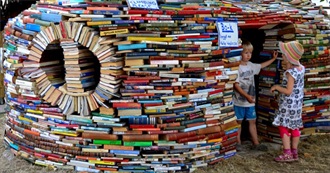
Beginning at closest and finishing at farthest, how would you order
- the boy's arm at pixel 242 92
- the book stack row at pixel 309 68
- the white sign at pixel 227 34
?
the white sign at pixel 227 34, the boy's arm at pixel 242 92, the book stack row at pixel 309 68

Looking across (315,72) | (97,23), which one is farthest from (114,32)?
(315,72)

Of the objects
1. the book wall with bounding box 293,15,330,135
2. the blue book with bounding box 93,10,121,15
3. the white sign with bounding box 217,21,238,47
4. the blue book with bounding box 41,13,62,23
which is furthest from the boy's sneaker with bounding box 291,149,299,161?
the blue book with bounding box 41,13,62,23

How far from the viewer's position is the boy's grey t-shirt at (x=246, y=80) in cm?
559

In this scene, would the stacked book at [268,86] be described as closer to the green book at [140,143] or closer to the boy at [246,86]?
the boy at [246,86]

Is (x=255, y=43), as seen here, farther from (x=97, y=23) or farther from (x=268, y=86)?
(x=97, y=23)

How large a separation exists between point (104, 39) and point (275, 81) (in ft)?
9.84

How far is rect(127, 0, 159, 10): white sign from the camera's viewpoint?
178 inches

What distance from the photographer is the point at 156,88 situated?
457 cm

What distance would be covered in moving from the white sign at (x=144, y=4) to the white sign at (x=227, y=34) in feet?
2.97

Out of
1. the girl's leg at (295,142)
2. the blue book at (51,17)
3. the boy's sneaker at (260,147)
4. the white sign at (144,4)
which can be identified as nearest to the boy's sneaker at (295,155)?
the girl's leg at (295,142)

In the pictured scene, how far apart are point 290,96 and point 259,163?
3.48ft

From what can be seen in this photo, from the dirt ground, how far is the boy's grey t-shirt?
0.78m

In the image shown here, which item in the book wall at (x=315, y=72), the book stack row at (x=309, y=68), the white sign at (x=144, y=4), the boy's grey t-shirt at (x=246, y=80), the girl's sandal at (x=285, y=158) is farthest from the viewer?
the book wall at (x=315, y=72)

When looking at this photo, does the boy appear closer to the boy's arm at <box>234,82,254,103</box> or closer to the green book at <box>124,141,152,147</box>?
the boy's arm at <box>234,82,254,103</box>
